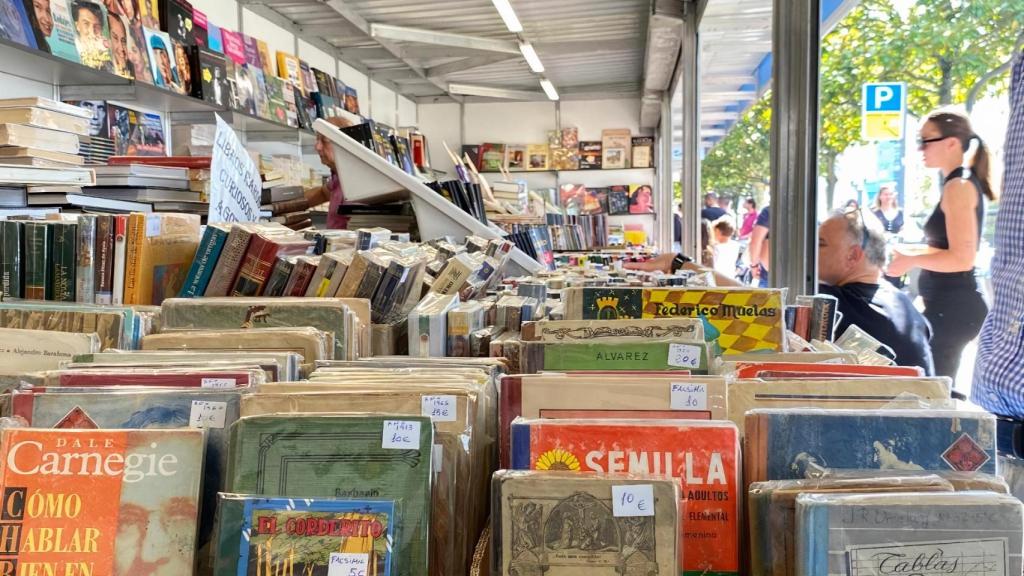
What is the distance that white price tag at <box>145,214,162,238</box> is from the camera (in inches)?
84.4

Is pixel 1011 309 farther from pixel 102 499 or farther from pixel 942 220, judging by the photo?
pixel 102 499

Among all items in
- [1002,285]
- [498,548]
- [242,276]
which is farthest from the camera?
[242,276]

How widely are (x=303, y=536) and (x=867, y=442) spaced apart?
0.70 meters

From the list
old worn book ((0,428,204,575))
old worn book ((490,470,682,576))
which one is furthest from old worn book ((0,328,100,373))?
old worn book ((490,470,682,576))

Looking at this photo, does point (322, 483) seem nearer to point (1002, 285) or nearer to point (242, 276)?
point (242, 276)

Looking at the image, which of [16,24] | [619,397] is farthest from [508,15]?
[619,397]

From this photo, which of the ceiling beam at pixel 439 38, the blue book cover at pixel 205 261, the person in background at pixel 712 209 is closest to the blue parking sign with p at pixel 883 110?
the blue book cover at pixel 205 261

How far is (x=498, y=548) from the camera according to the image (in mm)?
904

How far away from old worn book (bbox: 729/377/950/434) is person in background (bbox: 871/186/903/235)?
6.62 ft

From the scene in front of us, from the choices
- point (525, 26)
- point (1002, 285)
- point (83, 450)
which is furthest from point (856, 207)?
point (525, 26)

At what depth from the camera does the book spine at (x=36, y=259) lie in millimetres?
2100

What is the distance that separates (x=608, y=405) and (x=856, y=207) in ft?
6.90

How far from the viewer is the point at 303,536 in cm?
92

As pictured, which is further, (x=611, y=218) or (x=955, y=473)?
(x=611, y=218)
